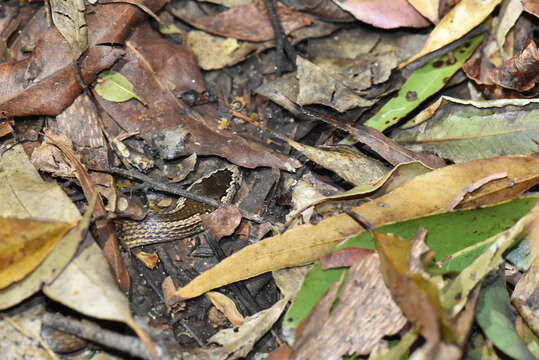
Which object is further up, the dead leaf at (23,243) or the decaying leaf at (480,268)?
the dead leaf at (23,243)

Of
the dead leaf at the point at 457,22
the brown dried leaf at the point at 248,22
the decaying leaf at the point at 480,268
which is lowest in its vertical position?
the decaying leaf at the point at 480,268

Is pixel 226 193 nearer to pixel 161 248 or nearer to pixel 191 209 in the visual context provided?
pixel 191 209

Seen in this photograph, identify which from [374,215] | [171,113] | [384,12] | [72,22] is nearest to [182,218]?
[171,113]

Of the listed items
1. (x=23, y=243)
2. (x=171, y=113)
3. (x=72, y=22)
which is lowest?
(x=23, y=243)

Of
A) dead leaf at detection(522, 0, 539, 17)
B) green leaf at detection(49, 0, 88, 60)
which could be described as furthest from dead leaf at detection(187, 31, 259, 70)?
dead leaf at detection(522, 0, 539, 17)

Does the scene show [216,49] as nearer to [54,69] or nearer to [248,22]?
[248,22]

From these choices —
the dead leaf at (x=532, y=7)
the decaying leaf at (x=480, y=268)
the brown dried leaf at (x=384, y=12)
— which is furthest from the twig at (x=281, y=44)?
the decaying leaf at (x=480, y=268)

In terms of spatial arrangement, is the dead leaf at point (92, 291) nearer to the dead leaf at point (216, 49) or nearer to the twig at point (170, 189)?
the twig at point (170, 189)

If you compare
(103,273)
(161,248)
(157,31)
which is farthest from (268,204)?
(157,31)
